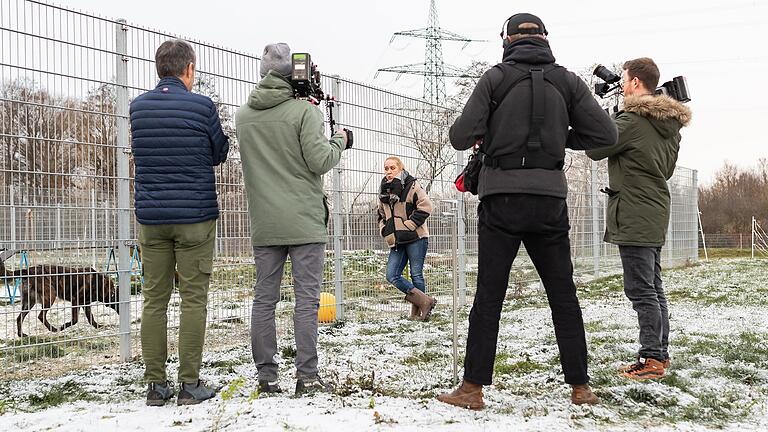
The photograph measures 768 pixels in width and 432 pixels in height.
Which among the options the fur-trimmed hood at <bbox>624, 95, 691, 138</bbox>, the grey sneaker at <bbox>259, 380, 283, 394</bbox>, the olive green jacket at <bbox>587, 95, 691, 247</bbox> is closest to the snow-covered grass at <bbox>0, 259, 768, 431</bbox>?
the grey sneaker at <bbox>259, 380, 283, 394</bbox>

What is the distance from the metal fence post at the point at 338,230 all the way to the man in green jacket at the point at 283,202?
299 centimetres

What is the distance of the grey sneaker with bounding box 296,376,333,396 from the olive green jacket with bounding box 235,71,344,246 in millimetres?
792

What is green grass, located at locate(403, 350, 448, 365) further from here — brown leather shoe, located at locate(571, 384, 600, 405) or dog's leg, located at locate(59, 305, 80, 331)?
dog's leg, located at locate(59, 305, 80, 331)

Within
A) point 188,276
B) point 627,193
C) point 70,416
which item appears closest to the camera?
point 70,416

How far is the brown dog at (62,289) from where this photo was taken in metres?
4.75

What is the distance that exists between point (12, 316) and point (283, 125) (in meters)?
2.23

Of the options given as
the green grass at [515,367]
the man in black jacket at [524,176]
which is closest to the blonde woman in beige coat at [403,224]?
the green grass at [515,367]

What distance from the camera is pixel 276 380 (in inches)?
166

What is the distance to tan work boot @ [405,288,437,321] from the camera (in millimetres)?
7582

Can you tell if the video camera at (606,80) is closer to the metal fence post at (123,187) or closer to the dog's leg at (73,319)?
the metal fence post at (123,187)

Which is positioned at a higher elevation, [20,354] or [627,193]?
[627,193]

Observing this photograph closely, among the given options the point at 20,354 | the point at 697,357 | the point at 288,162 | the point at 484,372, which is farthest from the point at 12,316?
the point at 697,357

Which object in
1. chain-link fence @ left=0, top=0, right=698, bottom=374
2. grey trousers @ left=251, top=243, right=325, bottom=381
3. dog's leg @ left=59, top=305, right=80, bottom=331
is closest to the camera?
grey trousers @ left=251, top=243, right=325, bottom=381

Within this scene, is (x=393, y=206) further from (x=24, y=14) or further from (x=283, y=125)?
(x=24, y=14)
